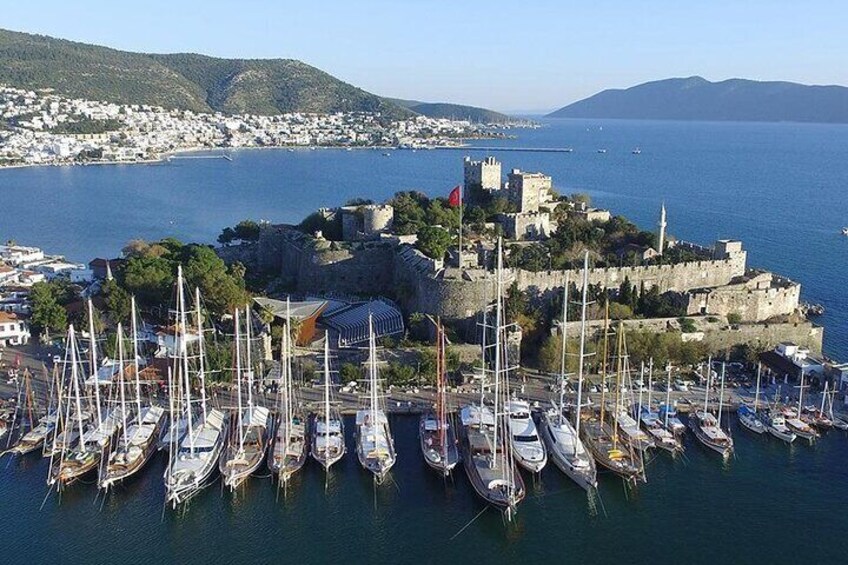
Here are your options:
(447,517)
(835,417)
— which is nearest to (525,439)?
(447,517)

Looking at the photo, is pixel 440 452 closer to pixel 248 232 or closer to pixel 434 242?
pixel 434 242

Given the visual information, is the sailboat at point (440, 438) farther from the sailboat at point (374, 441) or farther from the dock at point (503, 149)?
the dock at point (503, 149)

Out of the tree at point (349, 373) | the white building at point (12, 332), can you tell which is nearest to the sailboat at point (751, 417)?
the tree at point (349, 373)

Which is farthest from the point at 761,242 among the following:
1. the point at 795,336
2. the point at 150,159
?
the point at 150,159

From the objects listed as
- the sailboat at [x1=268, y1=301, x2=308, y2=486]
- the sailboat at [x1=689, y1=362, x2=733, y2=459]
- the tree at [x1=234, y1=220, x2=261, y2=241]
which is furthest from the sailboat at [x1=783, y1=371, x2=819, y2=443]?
the tree at [x1=234, y1=220, x2=261, y2=241]

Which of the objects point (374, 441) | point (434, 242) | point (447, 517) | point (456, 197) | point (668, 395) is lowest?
point (447, 517)
